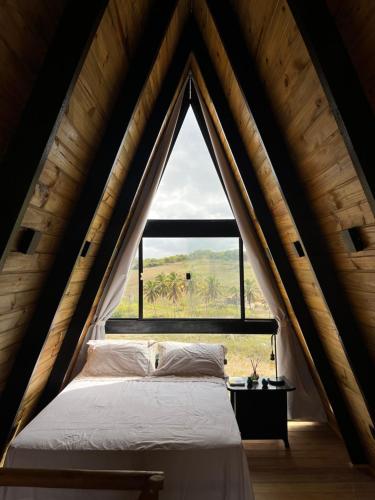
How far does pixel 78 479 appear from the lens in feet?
3.76

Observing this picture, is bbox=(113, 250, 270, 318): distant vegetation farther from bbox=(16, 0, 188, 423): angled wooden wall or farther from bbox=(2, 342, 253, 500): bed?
bbox=(2, 342, 253, 500): bed

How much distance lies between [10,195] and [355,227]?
61.8 inches

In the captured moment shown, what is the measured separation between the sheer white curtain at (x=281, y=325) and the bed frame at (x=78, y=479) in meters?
2.21

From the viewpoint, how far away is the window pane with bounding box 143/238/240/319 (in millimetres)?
3537

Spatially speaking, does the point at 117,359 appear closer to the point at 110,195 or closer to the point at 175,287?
the point at 175,287

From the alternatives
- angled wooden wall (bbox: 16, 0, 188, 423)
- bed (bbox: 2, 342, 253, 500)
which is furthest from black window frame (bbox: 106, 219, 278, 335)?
bed (bbox: 2, 342, 253, 500)

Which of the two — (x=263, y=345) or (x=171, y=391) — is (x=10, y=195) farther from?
(x=263, y=345)

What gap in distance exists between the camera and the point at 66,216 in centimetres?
198

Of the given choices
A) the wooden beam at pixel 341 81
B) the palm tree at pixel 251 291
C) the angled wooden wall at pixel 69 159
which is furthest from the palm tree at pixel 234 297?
the wooden beam at pixel 341 81

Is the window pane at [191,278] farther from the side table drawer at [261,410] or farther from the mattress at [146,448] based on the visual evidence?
the mattress at [146,448]

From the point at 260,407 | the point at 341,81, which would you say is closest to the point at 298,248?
the point at 341,81

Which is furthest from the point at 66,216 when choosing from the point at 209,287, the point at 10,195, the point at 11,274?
the point at 209,287

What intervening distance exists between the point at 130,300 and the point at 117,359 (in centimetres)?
69

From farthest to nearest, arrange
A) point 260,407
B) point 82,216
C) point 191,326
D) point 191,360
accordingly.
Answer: point 191,326 → point 191,360 → point 260,407 → point 82,216
